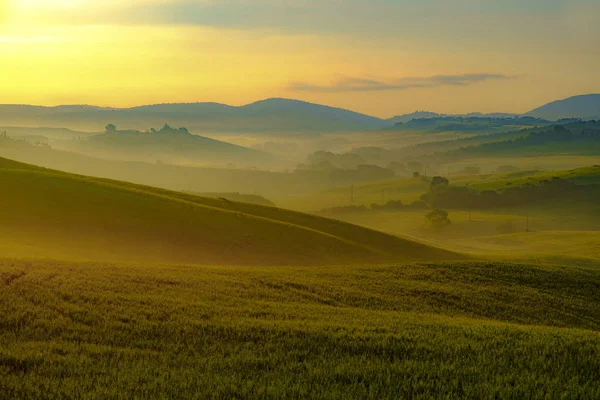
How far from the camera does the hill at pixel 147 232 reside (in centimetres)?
5144

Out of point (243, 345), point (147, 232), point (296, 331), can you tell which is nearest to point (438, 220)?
point (147, 232)

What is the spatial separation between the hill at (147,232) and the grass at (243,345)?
77.6 feet

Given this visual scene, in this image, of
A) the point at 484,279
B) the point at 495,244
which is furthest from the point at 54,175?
the point at 495,244

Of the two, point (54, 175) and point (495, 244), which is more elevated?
point (54, 175)

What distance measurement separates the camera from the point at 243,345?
620 inches

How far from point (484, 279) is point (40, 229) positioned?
41400 millimetres

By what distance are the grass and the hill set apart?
23.7 m

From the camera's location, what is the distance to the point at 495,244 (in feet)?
473

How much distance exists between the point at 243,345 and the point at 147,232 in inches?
1745

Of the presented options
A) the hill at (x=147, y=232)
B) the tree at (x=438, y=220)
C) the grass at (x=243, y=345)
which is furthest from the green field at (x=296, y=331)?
the tree at (x=438, y=220)

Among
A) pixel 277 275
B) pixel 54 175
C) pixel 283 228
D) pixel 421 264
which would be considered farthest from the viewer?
pixel 54 175

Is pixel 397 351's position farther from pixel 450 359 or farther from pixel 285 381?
pixel 285 381

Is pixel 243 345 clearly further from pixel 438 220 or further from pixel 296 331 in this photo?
pixel 438 220

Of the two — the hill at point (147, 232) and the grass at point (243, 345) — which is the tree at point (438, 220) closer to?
the hill at point (147, 232)
